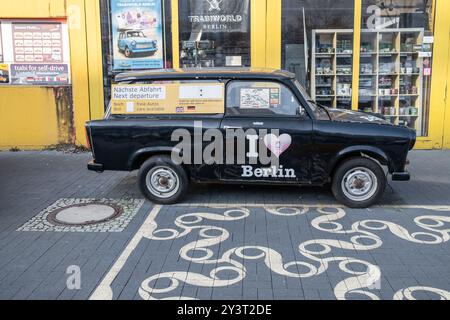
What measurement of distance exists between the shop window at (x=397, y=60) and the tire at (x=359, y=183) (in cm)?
432

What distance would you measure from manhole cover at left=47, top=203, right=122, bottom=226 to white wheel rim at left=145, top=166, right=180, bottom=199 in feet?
1.62

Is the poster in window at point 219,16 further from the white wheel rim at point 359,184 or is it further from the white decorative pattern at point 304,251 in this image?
the white decorative pattern at point 304,251

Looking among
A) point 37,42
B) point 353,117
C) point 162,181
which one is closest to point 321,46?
point 353,117

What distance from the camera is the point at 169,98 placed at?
612 cm

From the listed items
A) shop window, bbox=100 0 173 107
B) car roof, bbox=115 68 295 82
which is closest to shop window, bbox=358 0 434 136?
shop window, bbox=100 0 173 107

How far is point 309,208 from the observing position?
6.04m

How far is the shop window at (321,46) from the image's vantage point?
9.53 m

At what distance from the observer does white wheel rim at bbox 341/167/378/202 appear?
5926 mm

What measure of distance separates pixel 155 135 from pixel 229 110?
37.5 inches

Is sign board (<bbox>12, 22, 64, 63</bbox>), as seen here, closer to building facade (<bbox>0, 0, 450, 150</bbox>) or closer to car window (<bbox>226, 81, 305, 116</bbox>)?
building facade (<bbox>0, 0, 450, 150</bbox>)

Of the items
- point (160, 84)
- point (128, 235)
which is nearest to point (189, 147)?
point (160, 84)

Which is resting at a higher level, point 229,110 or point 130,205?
point 229,110

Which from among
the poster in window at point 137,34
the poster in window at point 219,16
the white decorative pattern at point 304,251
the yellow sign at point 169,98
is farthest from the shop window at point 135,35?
the white decorative pattern at point 304,251

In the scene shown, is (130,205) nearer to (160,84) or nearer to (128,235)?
(128,235)
